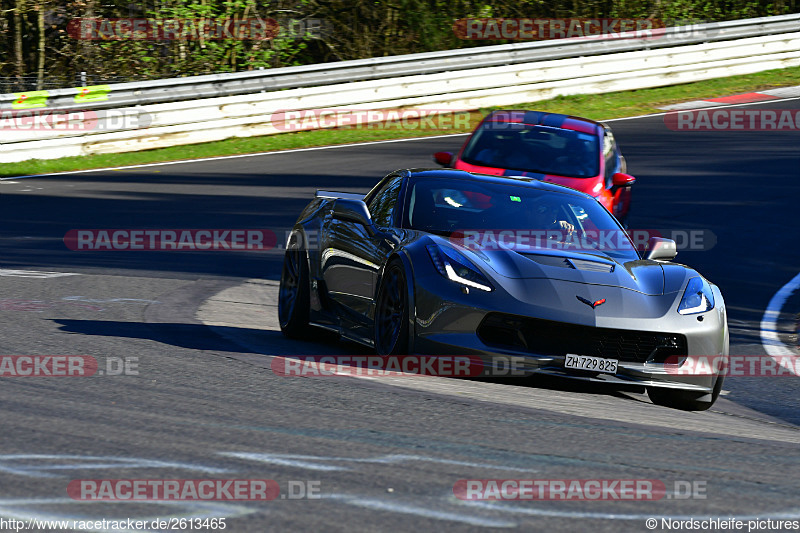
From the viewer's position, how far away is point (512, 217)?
8.34m

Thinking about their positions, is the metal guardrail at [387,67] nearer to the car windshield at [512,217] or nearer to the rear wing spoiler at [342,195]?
the rear wing spoiler at [342,195]

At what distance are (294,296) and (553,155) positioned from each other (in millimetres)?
6060

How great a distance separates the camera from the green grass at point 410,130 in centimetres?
2088

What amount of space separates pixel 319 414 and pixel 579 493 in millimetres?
1694

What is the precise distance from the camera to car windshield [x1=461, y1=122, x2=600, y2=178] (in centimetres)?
1419

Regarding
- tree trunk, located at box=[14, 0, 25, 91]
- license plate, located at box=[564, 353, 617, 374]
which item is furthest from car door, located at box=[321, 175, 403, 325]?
tree trunk, located at box=[14, 0, 25, 91]

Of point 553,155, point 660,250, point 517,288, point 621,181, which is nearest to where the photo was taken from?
point 517,288

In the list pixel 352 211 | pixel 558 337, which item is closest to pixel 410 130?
pixel 352 211

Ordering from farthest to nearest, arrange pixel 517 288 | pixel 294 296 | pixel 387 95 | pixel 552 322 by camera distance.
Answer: pixel 387 95 → pixel 294 296 → pixel 517 288 → pixel 552 322

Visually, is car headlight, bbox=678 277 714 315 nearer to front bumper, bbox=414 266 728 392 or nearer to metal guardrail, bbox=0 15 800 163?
front bumper, bbox=414 266 728 392

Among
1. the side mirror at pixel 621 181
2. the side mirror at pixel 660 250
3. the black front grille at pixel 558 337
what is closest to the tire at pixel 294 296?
the black front grille at pixel 558 337

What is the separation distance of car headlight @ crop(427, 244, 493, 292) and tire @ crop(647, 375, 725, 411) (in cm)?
124

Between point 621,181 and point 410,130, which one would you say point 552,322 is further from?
point 410,130

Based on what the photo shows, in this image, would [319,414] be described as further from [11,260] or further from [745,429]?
[11,260]
